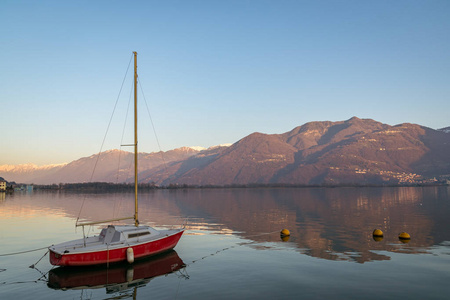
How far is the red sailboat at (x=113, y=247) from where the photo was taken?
95.1ft

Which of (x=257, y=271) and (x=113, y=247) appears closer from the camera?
(x=257, y=271)

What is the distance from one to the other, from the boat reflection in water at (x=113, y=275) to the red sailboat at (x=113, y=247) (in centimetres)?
89

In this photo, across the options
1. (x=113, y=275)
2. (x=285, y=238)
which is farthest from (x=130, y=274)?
(x=285, y=238)

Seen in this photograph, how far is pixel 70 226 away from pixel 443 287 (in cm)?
5916

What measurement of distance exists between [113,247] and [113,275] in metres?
2.56

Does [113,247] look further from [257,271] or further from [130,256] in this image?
[257,271]

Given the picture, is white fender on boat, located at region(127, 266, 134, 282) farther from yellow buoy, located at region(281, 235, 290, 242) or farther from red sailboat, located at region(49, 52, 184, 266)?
yellow buoy, located at region(281, 235, 290, 242)

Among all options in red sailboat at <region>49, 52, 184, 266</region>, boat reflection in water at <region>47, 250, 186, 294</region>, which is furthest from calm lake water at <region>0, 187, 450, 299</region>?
red sailboat at <region>49, 52, 184, 266</region>

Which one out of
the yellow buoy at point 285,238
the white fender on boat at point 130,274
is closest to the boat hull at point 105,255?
the white fender on boat at point 130,274

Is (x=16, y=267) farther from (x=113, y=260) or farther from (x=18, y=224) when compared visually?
(x=18, y=224)

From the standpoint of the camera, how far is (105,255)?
2992 cm

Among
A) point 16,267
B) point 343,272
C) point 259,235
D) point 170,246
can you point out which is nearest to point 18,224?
point 16,267

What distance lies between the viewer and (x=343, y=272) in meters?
28.8

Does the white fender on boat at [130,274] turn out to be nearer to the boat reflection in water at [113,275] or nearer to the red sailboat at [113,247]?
the boat reflection in water at [113,275]
